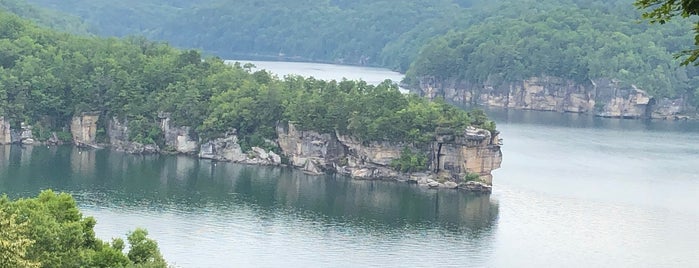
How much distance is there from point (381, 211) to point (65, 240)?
32611 mm

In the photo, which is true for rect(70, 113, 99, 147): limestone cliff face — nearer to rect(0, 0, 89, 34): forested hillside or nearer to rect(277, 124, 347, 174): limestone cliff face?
rect(277, 124, 347, 174): limestone cliff face

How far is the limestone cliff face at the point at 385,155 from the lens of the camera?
73.9m

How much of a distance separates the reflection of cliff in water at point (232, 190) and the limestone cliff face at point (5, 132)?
2839mm

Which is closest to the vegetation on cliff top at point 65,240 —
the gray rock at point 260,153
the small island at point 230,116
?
the small island at point 230,116

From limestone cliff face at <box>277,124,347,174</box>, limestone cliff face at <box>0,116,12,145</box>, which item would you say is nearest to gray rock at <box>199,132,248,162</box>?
limestone cliff face at <box>277,124,347,174</box>

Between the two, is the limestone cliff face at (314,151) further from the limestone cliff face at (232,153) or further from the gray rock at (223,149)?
the gray rock at (223,149)

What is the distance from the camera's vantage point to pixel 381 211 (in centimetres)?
6544

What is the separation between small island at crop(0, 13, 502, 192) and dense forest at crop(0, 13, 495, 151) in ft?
0.28

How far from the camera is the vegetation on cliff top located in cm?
3262

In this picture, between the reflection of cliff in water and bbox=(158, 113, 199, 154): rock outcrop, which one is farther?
bbox=(158, 113, 199, 154): rock outcrop

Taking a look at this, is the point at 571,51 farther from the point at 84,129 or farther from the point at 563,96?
the point at 84,129

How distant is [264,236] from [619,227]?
57.6 feet

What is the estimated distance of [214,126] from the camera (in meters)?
82.6

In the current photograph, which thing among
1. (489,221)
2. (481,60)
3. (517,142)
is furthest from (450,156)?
(481,60)
